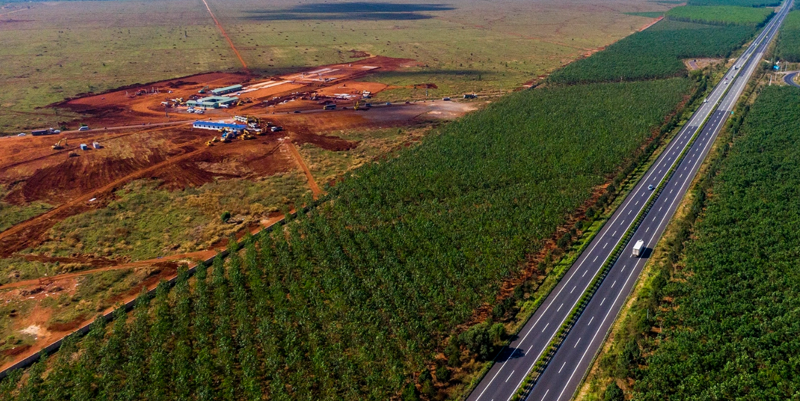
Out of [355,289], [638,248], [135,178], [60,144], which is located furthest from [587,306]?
[60,144]

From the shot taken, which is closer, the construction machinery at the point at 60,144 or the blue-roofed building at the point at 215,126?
the construction machinery at the point at 60,144

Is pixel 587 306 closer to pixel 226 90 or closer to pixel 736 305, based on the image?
pixel 736 305

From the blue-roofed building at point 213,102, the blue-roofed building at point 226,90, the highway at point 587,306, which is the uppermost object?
A: the blue-roofed building at point 226,90

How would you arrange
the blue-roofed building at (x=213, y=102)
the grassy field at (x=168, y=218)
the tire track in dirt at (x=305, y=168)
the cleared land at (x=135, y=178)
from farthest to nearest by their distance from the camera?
1. the blue-roofed building at (x=213, y=102)
2. the tire track in dirt at (x=305, y=168)
3. the grassy field at (x=168, y=218)
4. the cleared land at (x=135, y=178)

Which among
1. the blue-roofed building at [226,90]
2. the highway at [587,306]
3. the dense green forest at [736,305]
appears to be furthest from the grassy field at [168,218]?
the blue-roofed building at [226,90]

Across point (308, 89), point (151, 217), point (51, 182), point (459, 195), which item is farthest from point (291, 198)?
point (308, 89)

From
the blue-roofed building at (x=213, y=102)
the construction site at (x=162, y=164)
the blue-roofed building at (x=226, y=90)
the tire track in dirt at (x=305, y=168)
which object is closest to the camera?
the construction site at (x=162, y=164)

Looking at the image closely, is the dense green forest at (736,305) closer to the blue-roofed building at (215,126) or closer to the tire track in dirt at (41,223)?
the tire track in dirt at (41,223)

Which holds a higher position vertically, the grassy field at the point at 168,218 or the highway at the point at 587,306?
the grassy field at the point at 168,218
